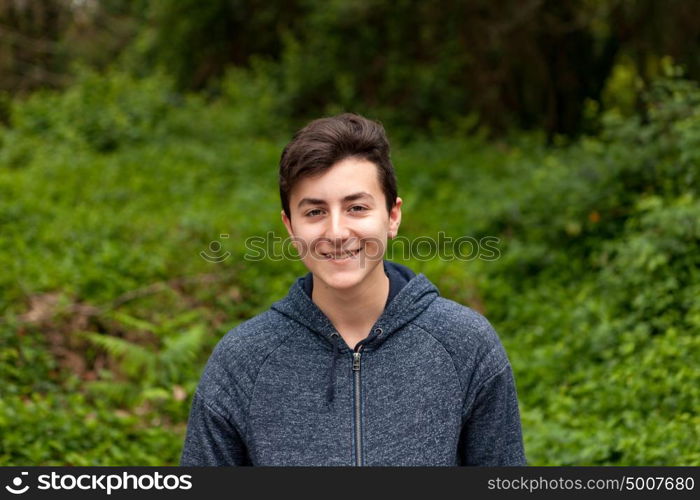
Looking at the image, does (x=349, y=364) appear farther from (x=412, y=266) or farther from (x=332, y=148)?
(x=412, y=266)

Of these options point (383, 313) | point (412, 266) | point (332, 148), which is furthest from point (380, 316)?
point (412, 266)

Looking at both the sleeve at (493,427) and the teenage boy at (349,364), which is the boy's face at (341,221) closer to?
the teenage boy at (349,364)

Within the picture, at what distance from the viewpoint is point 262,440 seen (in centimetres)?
245

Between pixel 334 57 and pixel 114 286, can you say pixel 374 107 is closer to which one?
pixel 334 57

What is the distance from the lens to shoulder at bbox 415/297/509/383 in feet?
8.17

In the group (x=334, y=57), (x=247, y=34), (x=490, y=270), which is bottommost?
(x=490, y=270)

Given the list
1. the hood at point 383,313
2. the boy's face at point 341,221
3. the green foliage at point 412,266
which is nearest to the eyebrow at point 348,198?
the boy's face at point 341,221

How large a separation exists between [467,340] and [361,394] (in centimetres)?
35

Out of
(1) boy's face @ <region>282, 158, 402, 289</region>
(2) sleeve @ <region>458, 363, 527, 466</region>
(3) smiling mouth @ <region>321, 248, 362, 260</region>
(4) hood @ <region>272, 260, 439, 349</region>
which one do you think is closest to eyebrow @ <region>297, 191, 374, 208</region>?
(1) boy's face @ <region>282, 158, 402, 289</region>

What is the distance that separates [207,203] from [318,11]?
6.46 metres

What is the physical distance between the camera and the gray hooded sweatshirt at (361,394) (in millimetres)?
2434

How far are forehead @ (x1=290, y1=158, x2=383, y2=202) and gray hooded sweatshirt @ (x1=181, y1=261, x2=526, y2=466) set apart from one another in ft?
1.11

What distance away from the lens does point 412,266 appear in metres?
8.90
